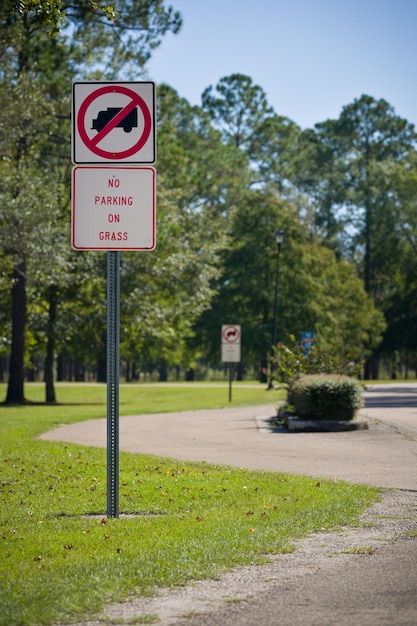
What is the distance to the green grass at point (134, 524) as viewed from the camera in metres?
6.35

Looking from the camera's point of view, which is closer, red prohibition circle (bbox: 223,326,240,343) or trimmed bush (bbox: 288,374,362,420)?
trimmed bush (bbox: 288,374,362,420)

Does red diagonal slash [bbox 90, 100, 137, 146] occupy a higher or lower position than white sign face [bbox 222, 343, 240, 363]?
higher

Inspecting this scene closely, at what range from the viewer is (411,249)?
76750 mm

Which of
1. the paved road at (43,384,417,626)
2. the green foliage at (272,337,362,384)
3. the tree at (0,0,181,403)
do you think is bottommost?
the paved road at (43,384,417,626)

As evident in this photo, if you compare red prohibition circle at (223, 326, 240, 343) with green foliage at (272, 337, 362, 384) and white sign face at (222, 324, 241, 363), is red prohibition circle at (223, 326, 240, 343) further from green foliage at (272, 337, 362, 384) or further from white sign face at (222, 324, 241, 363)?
green foliage at (272, 337, 362, 384)

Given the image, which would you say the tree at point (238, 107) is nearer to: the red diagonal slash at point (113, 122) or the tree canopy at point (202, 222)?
the tree canopy at point (202, 222)

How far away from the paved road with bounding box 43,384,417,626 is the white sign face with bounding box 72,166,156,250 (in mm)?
2901

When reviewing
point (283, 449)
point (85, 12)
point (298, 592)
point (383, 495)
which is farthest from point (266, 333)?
point (298, 592)

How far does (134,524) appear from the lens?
28.4 ft

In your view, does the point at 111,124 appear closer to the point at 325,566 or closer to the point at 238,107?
the point at 325,566

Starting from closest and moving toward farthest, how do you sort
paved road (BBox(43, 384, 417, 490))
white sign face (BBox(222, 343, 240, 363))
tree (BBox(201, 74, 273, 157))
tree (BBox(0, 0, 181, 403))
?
paved road (BBox(43, 384, 417, 490))
tree (BBox(0, 0, 181, 403))
white sign face (BBox(222, 343, 240, 363))
tree (BBox(201, 74, 273, 157))

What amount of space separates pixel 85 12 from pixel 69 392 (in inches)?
885

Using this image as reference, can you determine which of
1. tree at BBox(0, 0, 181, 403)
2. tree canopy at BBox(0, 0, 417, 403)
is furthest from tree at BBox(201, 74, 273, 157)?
tree at BBox(0, 0, 181, 403)

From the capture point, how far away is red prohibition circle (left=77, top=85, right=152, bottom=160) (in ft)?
28.8
